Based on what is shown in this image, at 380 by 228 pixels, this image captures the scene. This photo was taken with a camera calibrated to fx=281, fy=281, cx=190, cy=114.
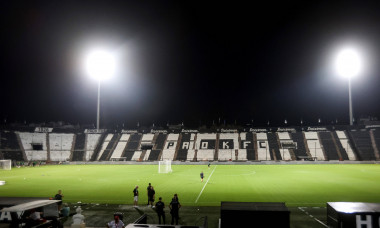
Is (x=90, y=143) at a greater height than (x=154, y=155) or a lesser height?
greater

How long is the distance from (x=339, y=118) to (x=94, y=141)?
9506 centimetres

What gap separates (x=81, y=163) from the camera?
238 ft

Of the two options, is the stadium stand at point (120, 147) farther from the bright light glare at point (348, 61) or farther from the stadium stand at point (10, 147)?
the bright light glare at point (348, 61)

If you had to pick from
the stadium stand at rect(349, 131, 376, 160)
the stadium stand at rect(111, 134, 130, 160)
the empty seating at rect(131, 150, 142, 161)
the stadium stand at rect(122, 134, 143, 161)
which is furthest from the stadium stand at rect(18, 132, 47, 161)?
the stadium stand at rect(349, 131, 376, 160)

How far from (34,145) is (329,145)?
8052cm

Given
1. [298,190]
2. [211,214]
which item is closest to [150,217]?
[211,214]

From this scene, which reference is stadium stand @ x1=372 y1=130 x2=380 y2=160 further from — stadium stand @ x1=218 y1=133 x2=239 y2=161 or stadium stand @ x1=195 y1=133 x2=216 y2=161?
stadium stand @ x1=195 y1=133 x2=216 y2=161

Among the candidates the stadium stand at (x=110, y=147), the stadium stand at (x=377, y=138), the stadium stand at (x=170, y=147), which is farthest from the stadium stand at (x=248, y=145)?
the stadium stand at (x=110, y=147)

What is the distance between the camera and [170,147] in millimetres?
81250

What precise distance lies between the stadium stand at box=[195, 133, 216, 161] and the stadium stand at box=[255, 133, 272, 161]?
12356 mm

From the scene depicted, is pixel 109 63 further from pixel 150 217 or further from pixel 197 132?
pixel 150 217

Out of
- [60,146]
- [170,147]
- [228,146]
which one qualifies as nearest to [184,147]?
[170,147]

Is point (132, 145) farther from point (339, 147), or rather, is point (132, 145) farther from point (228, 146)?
point (339, 147)

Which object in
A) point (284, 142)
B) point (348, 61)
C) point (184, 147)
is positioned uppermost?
point (348, 61)
